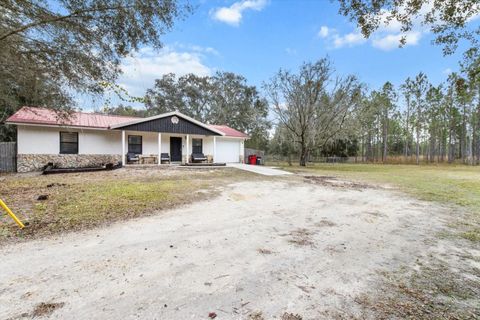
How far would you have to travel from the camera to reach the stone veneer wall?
12430 mm

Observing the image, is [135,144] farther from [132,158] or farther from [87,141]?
[87,141]

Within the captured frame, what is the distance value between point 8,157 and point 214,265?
15.4 m

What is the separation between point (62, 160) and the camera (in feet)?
43.7

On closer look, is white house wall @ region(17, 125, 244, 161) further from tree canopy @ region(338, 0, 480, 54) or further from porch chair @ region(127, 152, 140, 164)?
tree canopy @ region(338, 0, 480, 54)

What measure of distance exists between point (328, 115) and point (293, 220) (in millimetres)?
15705

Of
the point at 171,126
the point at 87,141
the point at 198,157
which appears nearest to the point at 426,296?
the point at 171,126

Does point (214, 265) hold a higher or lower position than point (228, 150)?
lower

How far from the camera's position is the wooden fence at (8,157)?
12070mm

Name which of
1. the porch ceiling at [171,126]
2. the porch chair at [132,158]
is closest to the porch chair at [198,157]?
the porch ceiling at [171,126]

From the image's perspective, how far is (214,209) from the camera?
5.25 meters

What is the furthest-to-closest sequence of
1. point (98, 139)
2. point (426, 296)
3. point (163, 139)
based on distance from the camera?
point (163, 139), point (98, 139), point (426, 296)

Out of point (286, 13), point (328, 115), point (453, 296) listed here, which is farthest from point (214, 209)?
point (328, 115)

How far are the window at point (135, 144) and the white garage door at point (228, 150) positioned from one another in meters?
6.22

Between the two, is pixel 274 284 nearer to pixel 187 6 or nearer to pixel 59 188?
pixel 187 6
